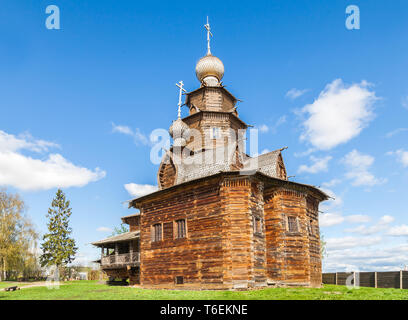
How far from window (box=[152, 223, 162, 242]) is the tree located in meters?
27.3

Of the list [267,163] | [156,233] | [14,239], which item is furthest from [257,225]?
[14,239]

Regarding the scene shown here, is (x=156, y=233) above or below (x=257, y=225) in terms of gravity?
below

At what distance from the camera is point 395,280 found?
2370 centimetres

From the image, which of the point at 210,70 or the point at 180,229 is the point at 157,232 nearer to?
the point at 180,229

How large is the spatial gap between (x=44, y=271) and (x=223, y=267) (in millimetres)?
39704

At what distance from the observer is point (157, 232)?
2581 centimetres

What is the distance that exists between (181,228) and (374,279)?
14563 millimetres

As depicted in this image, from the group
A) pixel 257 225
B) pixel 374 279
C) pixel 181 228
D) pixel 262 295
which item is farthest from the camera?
pixel 374 279

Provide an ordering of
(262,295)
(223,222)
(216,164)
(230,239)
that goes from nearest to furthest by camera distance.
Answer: (262,295)
(230,239)
(223,222)
(216,164)

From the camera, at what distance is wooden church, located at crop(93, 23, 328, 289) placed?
2102cm

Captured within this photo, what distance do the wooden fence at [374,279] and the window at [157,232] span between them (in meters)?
15.5

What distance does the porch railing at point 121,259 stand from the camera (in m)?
30.2

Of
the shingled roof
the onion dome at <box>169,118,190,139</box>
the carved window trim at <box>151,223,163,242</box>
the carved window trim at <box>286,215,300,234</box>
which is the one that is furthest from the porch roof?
the carved window trim at <box>286,215,300,234</box>
